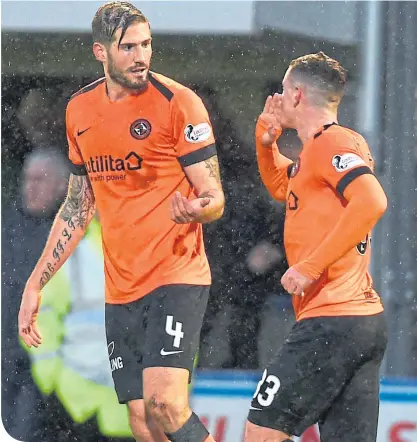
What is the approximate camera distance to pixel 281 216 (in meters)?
3.57

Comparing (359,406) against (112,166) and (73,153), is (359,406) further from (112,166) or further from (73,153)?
(73,153)

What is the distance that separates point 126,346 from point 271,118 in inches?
35.0

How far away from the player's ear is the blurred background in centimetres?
7

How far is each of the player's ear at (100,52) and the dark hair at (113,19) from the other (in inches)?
0.6

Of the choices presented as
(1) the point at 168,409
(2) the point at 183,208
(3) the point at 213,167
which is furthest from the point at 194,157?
(1) the point at 168,409

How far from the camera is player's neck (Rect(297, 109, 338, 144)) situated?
10.9 feet

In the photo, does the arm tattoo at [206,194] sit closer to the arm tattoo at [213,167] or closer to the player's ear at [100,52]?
the arm tattoo at [213,167]

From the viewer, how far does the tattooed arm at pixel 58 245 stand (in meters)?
3.62

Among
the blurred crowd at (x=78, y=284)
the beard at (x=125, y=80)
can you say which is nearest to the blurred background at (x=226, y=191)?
the blurred crowd at (x=78, y=284)

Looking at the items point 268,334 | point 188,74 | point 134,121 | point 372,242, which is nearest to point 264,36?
point 188,74

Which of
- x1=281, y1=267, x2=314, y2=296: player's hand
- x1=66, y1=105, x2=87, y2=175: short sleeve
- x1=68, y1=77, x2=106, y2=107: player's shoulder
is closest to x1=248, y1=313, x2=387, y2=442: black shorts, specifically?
x1=281, y1=267, x2=314, y2=296: player's hand

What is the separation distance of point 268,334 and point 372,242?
47 centimetres

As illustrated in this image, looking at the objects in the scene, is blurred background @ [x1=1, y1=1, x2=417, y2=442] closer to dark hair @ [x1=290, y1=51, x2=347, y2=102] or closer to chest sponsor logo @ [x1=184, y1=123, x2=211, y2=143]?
dark hair @ [x1=290, y1=51, x2=347, y2=102]

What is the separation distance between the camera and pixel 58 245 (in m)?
3.67
